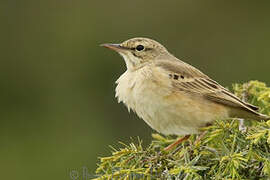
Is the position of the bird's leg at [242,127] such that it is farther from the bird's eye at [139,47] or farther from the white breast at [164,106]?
the bird's eye at [139,47]

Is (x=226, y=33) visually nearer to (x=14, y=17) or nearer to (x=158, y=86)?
(x=14, y=17)

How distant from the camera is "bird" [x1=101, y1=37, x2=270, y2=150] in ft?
21.5

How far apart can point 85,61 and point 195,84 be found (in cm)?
434

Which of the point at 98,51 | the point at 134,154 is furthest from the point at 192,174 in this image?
the point at 98,51

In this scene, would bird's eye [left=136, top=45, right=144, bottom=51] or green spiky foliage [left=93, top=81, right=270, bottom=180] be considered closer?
green spiky foliage [left=93, top=81, right=270, bottom=180]

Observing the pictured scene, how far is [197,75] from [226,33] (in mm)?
4835

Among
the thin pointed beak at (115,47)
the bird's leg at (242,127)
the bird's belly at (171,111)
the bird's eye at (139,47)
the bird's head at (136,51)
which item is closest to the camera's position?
the bird's leg at (242,127)

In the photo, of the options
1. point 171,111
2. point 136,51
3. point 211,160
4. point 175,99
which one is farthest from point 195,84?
point 211,160

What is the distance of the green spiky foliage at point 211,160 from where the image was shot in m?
4.77

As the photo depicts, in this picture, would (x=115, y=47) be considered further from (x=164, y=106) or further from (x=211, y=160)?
(x=211, y=160)

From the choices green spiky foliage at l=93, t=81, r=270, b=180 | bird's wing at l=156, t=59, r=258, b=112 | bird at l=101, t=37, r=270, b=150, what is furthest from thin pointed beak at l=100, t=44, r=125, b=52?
green spiky foliage at l=93, t=81, r=270, b=180

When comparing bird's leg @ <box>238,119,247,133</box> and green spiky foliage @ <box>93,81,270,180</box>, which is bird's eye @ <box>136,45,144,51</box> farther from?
green spiky foliage @ <box>93,81,270,180</box>

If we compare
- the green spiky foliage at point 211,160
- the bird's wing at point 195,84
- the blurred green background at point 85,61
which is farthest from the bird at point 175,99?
the blurred green background at point 85,61

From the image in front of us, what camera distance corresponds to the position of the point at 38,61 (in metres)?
11.0
